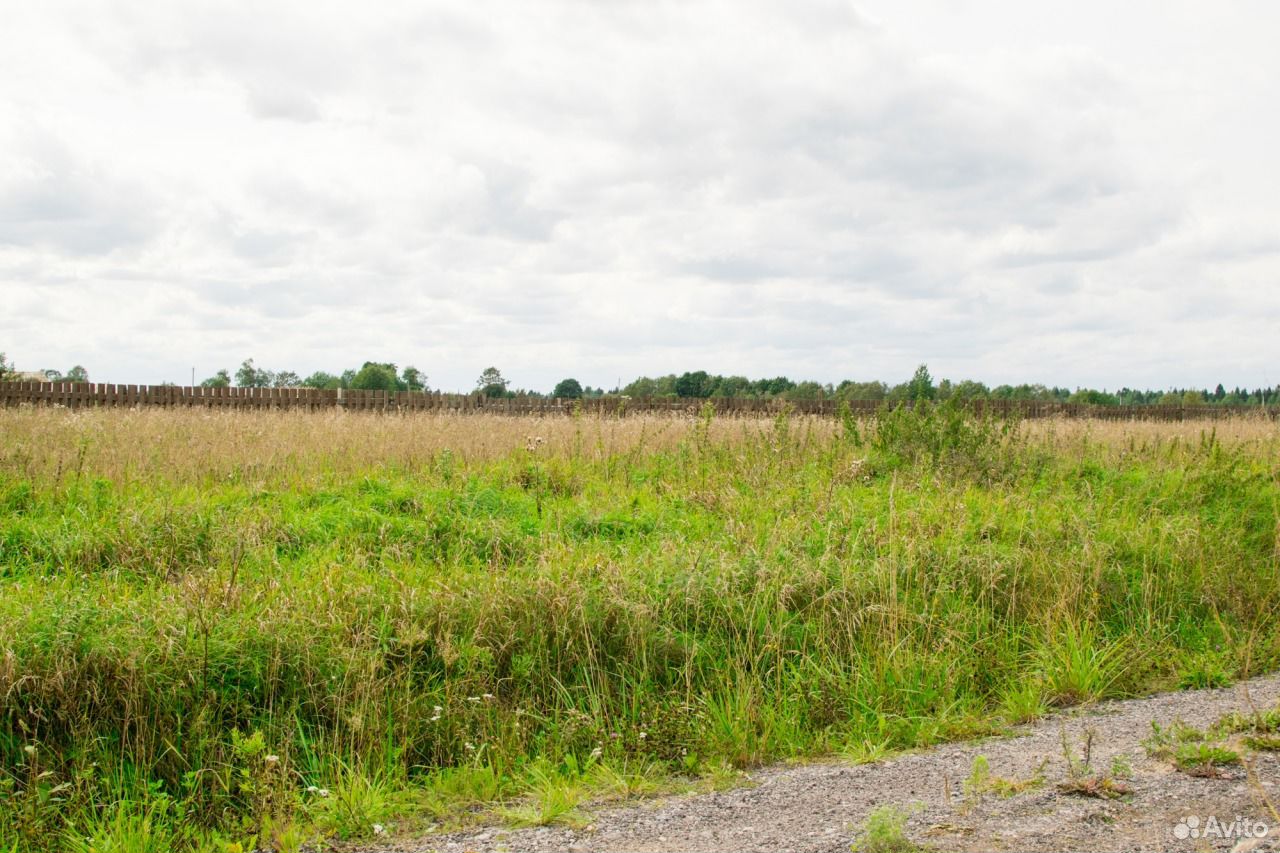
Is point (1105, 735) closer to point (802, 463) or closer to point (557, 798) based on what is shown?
point (557, 798)

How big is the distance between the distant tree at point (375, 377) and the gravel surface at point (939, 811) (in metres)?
79.7

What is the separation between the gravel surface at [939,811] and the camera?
369 cm

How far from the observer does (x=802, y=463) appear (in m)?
12.2

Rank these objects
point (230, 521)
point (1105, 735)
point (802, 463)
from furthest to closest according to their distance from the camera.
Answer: point (802, 463) < point (230, 521) < point (1105, 735)

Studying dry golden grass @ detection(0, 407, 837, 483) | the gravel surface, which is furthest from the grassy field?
the gravel surface

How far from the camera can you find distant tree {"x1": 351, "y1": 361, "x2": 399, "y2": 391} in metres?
82.1

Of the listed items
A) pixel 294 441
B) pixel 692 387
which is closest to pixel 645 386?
pixel 692 387

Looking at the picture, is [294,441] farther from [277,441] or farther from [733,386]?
[733,386]

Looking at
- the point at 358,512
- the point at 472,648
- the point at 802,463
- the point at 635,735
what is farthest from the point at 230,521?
the point at 802,463

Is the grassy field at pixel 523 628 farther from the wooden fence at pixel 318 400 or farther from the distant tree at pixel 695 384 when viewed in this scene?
the distant tree at pixel 695 384

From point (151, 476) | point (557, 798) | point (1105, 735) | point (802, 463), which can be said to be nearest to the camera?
point (557, 798)

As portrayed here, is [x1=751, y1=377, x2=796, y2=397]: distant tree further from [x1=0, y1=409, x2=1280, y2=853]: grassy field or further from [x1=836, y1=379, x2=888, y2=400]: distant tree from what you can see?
[x1=0, y1=409, x2=1280, y2=853]: grassy field

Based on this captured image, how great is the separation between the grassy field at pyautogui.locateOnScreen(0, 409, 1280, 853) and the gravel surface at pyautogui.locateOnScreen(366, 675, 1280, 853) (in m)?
0.31

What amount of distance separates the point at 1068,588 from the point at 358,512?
6.49 metres
